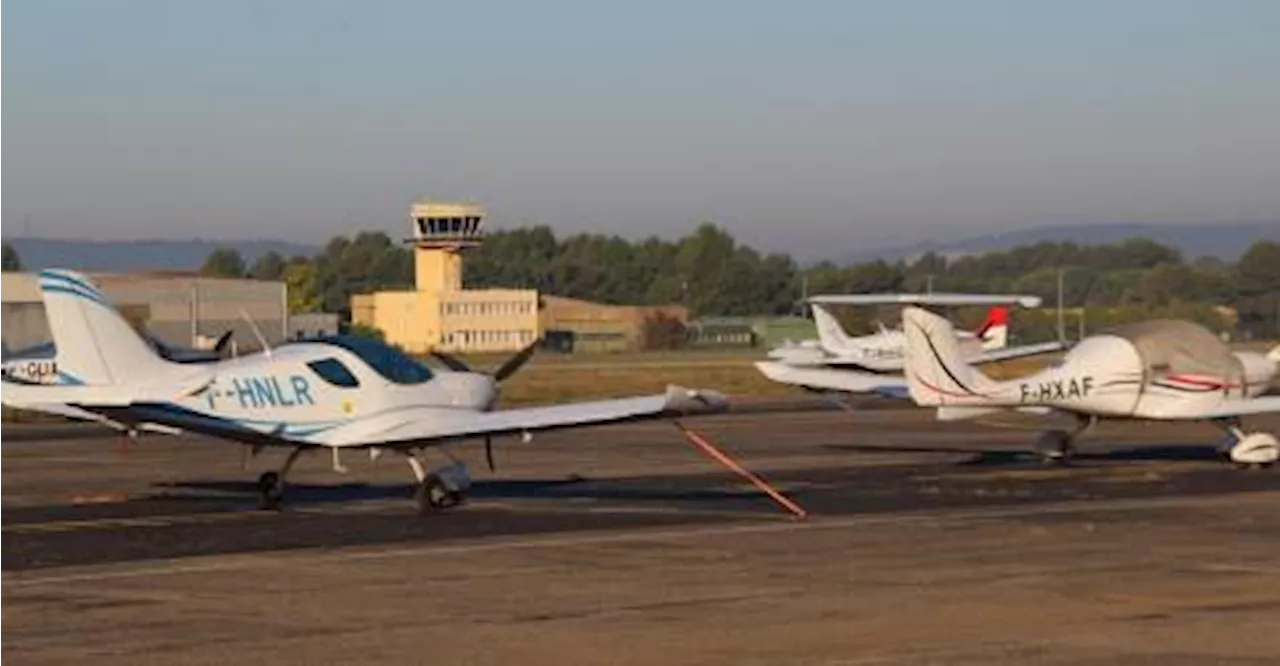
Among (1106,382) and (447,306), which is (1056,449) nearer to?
(1106,382)

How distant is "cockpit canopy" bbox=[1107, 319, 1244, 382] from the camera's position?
1447 inches

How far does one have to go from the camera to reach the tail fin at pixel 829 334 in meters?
79.7

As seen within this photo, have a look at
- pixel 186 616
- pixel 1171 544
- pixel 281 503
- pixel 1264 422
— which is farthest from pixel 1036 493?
pixel 1264 422

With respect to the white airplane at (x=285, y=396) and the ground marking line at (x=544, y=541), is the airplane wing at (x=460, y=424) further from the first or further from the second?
the ground marking line at (x=544, y=541)

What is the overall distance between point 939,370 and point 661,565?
50.3ft

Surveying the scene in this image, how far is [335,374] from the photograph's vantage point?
29.3 metres

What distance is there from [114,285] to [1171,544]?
10977 centimetres

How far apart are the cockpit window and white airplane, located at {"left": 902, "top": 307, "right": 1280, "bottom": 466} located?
1045 cm

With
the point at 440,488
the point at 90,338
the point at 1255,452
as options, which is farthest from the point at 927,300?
the point at 90,338

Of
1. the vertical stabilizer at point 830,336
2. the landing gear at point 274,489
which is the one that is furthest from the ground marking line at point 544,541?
the vertical stabilizer at point 830,336

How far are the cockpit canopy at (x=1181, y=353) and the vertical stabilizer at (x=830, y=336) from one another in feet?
136

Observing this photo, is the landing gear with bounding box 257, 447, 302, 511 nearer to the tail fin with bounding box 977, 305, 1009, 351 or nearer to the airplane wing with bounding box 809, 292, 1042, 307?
the airplane wing with bounding box 809, 292, 1042, 307

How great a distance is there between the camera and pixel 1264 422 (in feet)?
165

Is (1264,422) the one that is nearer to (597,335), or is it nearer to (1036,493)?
(1036,493)
